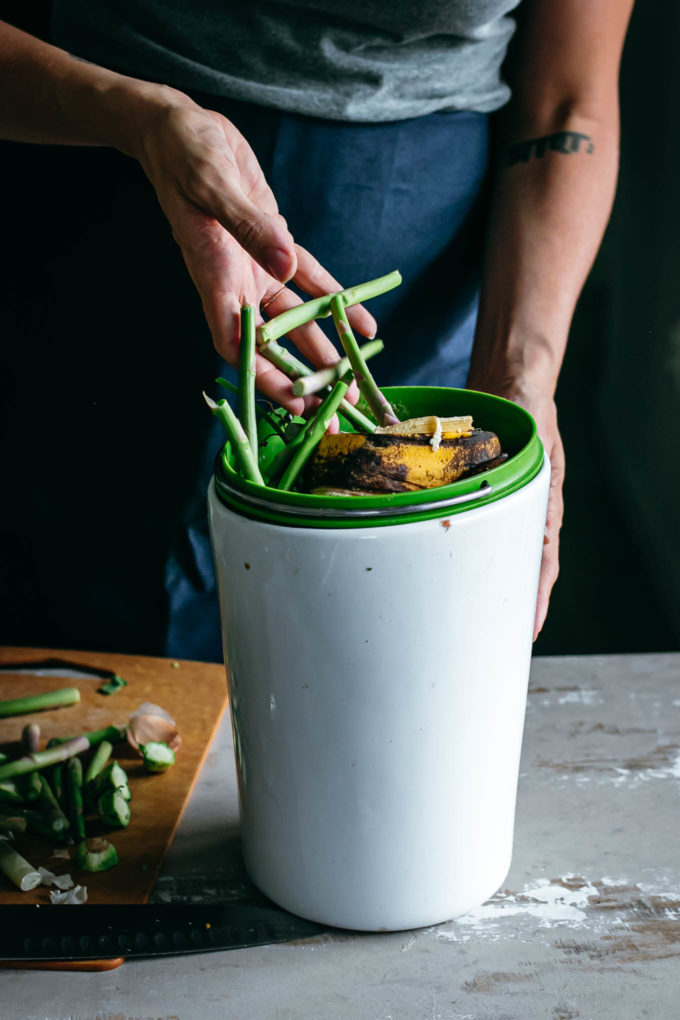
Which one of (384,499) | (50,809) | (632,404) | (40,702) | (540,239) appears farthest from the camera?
(632,404)

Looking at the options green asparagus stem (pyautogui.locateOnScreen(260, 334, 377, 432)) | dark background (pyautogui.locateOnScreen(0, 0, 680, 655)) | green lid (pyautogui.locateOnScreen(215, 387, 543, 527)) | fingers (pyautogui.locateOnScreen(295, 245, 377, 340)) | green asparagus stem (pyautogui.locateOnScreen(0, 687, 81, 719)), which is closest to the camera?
green lid (pyautogui.locateOnScreen(215, 387, 543, 527))

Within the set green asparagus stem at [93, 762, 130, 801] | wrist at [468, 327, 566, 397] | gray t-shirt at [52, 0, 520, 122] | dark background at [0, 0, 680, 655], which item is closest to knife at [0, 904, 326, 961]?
green asparagus stem at [93, 762, 130, 801]

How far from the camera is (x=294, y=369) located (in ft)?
2.03

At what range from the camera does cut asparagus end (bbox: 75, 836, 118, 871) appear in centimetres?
65

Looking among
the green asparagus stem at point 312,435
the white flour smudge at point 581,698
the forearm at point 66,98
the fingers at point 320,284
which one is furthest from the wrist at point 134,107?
the white flour smudge at point 581,698

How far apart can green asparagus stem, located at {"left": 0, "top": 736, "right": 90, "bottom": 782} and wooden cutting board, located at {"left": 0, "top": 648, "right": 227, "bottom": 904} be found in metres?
0.03

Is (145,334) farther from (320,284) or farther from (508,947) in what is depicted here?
(508,947)

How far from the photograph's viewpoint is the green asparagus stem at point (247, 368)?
56 centimetres

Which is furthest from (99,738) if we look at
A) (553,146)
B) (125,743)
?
(553,146)

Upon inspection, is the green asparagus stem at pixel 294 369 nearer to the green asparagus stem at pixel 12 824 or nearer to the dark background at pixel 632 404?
the green asparagus stem at pixel 12 824

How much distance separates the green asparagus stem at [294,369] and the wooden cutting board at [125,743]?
1.05 feet

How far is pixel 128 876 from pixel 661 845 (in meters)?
0.37

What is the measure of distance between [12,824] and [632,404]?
1.80 meters

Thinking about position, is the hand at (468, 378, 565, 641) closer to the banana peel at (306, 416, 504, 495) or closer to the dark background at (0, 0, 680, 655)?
the banana peel at (306, 416, 504, 495)
